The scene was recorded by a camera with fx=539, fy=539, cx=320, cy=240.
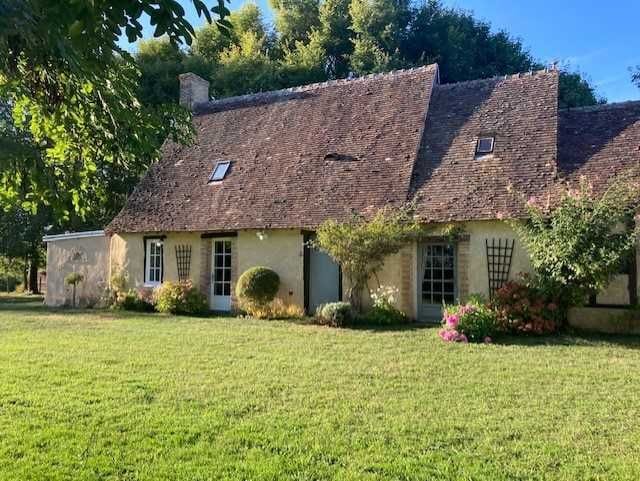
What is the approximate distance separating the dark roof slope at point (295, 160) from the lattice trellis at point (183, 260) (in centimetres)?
72

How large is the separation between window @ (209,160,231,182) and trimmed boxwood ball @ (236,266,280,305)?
340 centimetres

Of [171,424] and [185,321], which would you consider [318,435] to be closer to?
[171,424]

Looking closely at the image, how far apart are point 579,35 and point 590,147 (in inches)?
132

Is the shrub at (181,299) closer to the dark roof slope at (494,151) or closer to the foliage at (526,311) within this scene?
the dark roof slope at (494,151)

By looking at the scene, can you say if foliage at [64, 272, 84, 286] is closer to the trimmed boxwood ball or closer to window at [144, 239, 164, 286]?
window at [144, 239, 164, 286]

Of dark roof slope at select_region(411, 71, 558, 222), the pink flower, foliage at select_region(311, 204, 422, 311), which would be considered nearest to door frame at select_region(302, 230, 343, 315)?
foliage at select_region(311, 204, 422, 311)

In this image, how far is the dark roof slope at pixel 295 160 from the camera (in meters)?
12.9

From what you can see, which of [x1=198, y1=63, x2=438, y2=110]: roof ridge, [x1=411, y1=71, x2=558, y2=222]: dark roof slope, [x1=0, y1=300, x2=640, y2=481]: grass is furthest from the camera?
[x1=198, y1=63, x2=438, y2=110]: roof ridge

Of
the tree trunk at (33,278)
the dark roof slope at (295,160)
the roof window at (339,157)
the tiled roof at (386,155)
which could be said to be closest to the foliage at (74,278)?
the dark roof slope at (295,160)

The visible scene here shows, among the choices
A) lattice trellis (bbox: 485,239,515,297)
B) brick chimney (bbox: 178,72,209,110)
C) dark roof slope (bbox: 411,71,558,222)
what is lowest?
lattice trellis (bbox: 485,239,515,297)

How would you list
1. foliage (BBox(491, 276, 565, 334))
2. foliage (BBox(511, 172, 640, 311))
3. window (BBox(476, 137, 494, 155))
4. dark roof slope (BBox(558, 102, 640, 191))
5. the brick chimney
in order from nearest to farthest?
foliage (BBox(511, 172, 640, 311)) → foliage (BBox(491, 276, 565, 334)) → dark roof slope (BBox(558, 102, 640, 191)) → window (BBox(476, 137, 494, 155)) → the brick chimney

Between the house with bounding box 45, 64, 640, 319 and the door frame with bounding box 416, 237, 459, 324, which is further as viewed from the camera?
the door frame with bounding box 416, 237, 459, 324

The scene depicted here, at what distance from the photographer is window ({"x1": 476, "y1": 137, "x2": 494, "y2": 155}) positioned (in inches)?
489

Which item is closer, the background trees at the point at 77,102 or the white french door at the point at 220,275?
the background trees at the point at 77,102
